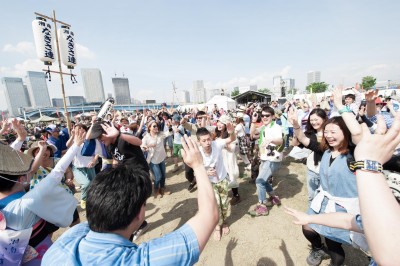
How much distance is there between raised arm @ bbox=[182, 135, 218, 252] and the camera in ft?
3.41

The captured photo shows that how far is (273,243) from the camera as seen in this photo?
125 inches

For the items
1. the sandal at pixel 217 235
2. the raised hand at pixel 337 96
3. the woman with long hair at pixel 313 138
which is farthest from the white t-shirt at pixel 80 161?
the raised hand at pixel 337 96

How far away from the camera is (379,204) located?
80 cm

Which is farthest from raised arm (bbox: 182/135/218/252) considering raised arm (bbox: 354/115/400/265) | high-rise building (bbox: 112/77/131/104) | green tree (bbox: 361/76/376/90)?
high-rise building (bbox: 112/77/131/104)

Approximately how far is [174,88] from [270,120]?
93.1ft

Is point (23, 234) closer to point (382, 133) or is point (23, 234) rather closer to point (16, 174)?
point (16, 174)

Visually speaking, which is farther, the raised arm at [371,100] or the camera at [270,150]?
the camera at [270,150]

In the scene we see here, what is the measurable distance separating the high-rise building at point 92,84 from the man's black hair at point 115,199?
15396 centimetres

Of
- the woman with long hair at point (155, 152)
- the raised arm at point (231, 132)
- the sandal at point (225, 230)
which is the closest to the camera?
the raised arm at point (231, 132)

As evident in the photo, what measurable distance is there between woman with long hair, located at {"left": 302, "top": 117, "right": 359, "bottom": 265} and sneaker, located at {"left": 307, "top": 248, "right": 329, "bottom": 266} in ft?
0.85

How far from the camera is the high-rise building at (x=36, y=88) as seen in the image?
122 m

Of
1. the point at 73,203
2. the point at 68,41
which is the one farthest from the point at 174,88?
the point at 73,203

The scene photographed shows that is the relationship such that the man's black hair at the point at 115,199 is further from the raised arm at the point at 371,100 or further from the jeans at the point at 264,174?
the raised arm at the point at 371,100

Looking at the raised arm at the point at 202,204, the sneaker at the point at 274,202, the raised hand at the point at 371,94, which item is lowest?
the sneaker at the point at 274,202
